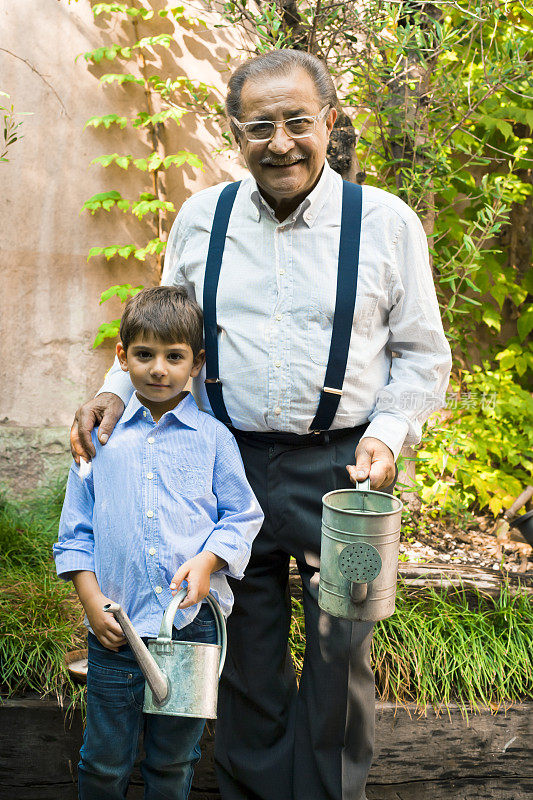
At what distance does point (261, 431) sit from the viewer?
1.92m

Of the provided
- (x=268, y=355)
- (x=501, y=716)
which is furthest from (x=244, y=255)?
(x=501, y=716)

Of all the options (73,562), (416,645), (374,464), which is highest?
(374,464)

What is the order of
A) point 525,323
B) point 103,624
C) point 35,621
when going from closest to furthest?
1. point 103,624
2. point 35,621
3. point 525,323

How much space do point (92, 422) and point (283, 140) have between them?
2.55 ft

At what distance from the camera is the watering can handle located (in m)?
1.49

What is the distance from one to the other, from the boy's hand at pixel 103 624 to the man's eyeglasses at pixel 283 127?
1.09 meters

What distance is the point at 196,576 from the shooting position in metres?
1.63

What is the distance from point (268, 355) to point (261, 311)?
11 centimetres

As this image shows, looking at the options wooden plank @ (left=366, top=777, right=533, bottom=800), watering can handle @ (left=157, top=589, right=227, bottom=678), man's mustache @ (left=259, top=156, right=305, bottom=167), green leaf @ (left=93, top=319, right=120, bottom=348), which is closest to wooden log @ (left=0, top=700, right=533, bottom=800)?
wooden plank @ (left=366, top=777, right=533, bottom=800)

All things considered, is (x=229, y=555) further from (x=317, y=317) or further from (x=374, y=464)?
(x=317, y=317)

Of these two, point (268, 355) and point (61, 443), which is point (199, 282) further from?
point (61, 443)

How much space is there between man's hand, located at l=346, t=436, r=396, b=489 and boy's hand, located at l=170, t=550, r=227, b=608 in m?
0.36

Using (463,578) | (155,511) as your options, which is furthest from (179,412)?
(463,578)

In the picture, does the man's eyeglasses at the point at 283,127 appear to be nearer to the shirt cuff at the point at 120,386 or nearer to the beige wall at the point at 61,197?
the shirt cuff at the point at 120,386
